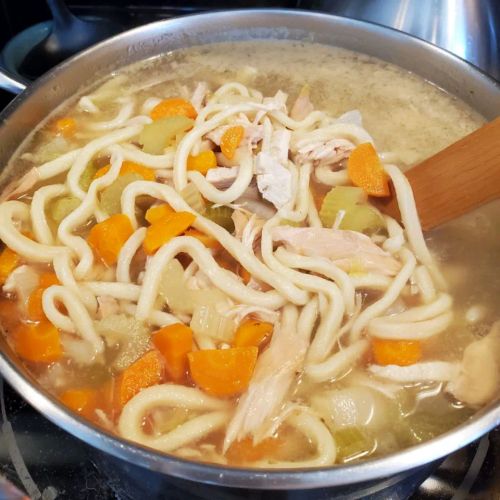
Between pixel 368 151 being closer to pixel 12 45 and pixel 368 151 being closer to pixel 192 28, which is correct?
pixel 192 28

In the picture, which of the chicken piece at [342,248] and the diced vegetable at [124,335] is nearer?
the diced vegetable at [124,335]

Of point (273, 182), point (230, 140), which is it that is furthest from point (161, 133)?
point (273, 182)

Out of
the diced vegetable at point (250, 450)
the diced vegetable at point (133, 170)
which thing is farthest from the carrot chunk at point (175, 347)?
the diced vegetable at point (133, 170)

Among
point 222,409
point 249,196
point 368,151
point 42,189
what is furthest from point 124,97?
point 222,409

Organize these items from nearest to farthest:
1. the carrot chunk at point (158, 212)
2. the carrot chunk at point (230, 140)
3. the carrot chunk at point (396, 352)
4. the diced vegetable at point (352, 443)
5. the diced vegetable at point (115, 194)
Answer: the diced vegetable at point (352, 443)
the carrot chunk at point (396, 352)
the carrot chunk at point (158, 212)
the diced vegetable at point (115, 194)
the carrot chunk at point (230, 140)

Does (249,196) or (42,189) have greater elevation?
(42,189)

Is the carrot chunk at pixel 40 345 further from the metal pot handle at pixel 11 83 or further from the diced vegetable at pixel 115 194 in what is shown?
the metal pot handle at pixel 11 83
